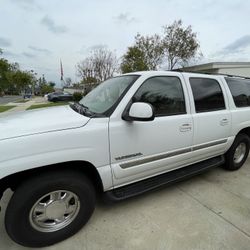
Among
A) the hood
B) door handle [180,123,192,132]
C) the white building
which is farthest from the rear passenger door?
the white building

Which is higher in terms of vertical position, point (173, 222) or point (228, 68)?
point (228, 68)

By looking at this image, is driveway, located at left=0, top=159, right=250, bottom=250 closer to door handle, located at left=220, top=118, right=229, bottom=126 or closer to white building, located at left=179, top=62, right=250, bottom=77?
door handle, located at left=220, top=118, right=229, bottom=126

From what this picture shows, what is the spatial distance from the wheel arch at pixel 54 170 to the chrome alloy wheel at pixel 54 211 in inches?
10.1

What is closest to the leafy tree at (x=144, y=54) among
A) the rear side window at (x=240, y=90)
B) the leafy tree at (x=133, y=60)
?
the leafy tree at (x=133, y=60)

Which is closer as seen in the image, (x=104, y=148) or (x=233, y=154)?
(x=104, y=148)

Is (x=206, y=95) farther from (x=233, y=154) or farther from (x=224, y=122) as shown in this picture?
(x=233, y=154)

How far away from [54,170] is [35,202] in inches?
14.0

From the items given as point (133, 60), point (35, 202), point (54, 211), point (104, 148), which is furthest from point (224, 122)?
point (133, 60)

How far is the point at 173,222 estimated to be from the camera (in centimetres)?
262

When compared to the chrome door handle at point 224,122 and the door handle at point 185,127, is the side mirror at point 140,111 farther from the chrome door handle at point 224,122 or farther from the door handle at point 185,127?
the chrome door handle at point 224,122

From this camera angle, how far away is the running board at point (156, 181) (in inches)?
100

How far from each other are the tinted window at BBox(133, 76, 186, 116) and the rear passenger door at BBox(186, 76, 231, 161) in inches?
9.5

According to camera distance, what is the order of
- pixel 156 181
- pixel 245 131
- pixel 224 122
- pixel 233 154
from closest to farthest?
pixel 156 181 < pixel 224 122 < pixel 233 154 < pixel 245 131

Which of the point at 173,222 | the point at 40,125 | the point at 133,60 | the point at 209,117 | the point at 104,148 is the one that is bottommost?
the point at 173,222
